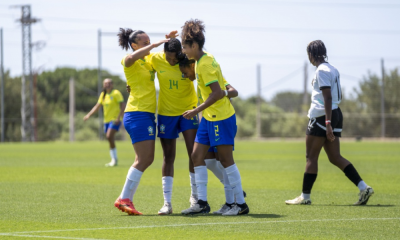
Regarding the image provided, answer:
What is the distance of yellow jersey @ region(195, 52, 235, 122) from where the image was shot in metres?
6.75

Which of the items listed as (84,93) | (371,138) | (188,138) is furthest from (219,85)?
(84,93)

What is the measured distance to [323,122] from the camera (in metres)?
8.11

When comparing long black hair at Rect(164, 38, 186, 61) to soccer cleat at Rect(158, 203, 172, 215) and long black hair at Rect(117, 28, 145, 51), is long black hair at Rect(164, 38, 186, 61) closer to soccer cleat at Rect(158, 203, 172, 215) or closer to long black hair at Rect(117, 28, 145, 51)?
long black hair at Rect(117, 28, 145, 51)

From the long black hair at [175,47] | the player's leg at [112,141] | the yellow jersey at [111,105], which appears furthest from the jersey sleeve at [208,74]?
→ the yellow jersey at [111,105]

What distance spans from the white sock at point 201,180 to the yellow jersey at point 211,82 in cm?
64

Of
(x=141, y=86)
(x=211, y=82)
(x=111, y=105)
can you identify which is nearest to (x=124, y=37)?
(x=141, y=86)

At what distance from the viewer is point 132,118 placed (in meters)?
7.25

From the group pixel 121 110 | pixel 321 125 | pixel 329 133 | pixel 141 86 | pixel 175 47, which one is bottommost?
pixel 329 133

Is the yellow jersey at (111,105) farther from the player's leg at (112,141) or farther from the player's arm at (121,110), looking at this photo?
the player's leg at (112,141)

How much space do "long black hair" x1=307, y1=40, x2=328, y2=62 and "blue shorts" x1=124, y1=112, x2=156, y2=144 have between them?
8.25 ft

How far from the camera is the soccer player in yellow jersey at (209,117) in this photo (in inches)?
265

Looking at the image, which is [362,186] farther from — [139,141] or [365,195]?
[139,141]

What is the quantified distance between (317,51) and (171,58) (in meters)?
2.21

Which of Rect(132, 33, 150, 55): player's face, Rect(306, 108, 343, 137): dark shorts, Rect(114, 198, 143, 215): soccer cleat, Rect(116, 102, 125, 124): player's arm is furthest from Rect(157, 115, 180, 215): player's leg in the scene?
Rect(116, 102, 125, 124): player's arm
